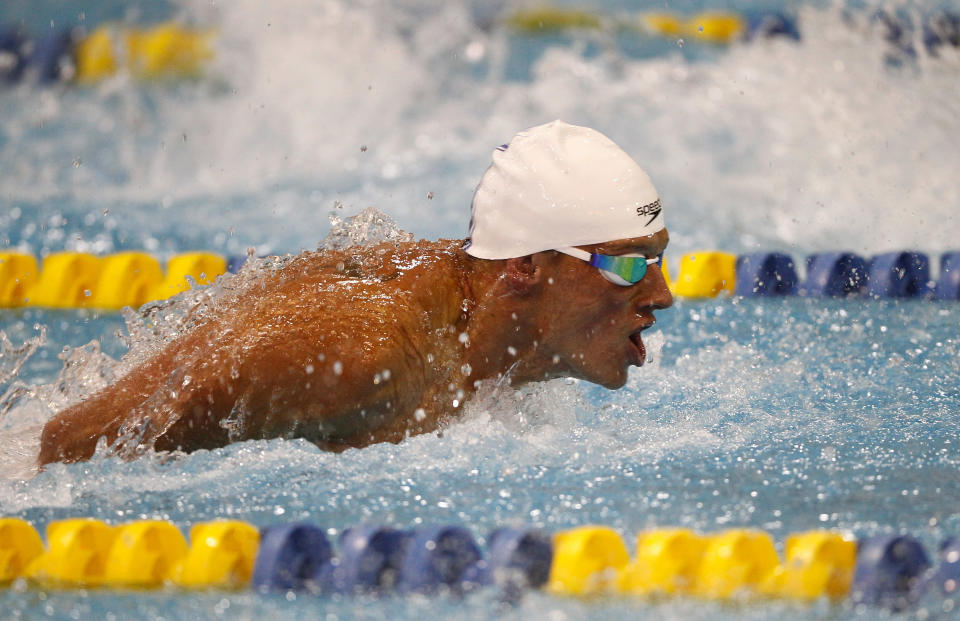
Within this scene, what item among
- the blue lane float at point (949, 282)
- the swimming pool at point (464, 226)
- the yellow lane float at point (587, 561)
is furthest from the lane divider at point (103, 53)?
the yellow lane float at point (587, 561)

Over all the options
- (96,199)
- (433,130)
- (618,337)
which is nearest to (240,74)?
(433,130)

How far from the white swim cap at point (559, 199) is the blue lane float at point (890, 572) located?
880 millimetres

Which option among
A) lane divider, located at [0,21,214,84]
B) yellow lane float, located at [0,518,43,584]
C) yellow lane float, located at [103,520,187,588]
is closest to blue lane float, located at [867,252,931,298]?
yellow lane float, located at [103,520,187,588]

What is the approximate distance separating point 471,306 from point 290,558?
30.0 inches

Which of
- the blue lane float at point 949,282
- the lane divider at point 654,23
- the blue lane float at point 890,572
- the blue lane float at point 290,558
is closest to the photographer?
the blue lane float at point 890,572

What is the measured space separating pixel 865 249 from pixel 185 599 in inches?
146

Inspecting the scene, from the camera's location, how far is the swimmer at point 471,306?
2.13 m

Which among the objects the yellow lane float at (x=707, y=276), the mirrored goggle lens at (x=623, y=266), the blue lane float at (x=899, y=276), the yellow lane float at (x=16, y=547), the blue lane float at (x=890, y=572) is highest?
the mirrored goggle lens at (x=623, y=266)

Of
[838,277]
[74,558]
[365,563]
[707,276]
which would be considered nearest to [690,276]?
[707,276]

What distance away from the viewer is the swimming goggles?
2369 millimetres

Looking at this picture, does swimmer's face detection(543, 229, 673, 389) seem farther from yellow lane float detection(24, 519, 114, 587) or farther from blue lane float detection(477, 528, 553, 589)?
yellow lane float detection(24, 519, 114, 587)

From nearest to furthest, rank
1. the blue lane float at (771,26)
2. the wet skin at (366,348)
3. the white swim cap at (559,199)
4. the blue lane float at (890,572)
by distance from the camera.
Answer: the blue lane float at (890,572), the wet skin at (366,348), the white swim cap at (559,199), the blue lane float at (771,26)

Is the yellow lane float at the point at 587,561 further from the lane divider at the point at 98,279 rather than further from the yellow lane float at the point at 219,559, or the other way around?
the lane divider at the point at 98,279

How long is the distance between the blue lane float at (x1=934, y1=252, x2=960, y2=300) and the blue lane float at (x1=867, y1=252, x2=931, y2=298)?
0.04 meters
